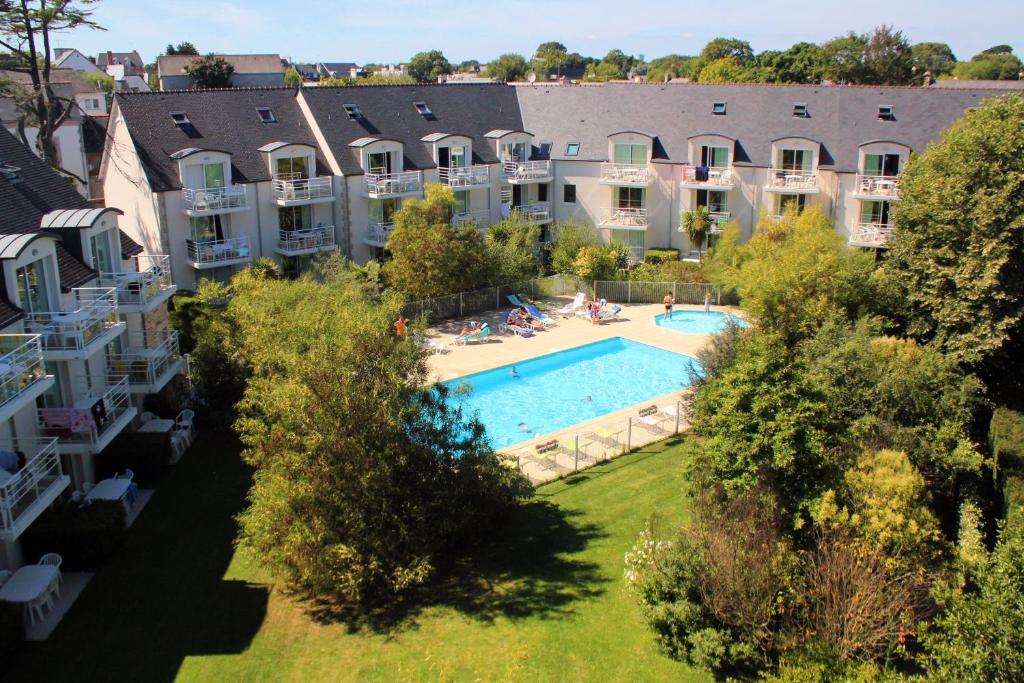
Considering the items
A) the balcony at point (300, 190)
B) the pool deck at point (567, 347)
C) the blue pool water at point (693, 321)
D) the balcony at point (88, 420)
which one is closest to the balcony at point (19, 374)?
the balcony at point (88, 420)

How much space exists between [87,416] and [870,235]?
3562 centimetres

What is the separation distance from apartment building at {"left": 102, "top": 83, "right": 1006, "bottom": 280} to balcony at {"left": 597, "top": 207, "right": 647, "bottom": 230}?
8cm

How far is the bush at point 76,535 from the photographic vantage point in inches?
755

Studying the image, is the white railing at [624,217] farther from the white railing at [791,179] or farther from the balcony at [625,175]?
the white railing at [791,179]

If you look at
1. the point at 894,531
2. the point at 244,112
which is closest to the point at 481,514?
the point at 894,531

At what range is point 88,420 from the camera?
2031 cm

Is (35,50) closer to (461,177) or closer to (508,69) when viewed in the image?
(461,177)

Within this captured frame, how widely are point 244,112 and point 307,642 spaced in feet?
101

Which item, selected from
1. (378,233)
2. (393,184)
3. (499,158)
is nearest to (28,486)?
(378,233)

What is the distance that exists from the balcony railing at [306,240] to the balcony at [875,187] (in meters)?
26.4

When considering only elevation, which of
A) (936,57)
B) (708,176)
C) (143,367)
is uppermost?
(936,57)

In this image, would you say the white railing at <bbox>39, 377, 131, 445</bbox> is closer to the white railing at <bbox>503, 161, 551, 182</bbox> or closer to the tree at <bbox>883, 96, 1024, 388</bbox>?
the tree at <bbox>883, 96, 1024, 388</bbox>

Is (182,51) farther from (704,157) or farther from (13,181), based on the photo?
(13,181)

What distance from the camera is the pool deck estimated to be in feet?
87.1
